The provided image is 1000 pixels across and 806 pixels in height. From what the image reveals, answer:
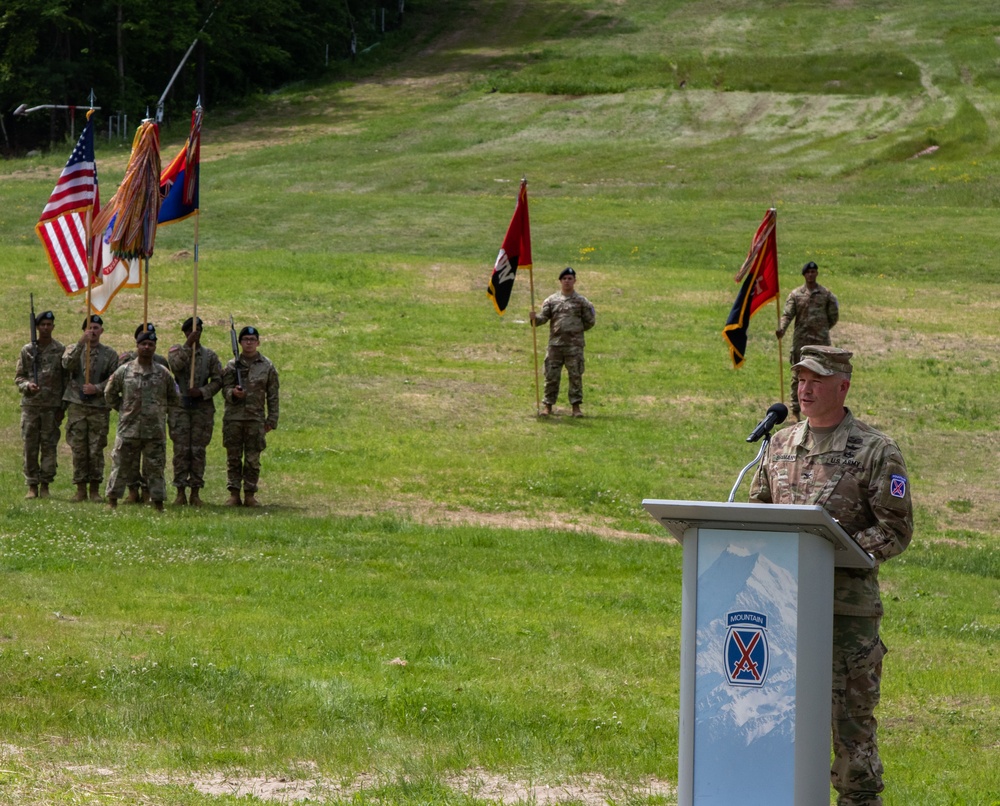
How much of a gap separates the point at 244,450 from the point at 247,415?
Result: 0.43 m

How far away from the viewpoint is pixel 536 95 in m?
63.8

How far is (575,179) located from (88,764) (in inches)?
1661

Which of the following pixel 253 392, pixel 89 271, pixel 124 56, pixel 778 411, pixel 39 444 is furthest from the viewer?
pixel 124 56

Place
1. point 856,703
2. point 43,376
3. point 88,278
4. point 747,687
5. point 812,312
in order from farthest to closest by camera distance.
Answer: point 812,312
point 43,376
point 88,278
point 856,703
point 747,687

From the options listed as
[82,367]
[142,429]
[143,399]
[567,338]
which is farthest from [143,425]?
[567,338]

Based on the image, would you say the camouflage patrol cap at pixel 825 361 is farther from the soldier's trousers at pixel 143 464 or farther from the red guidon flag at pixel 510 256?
the red guidon flag at pixel 510 256

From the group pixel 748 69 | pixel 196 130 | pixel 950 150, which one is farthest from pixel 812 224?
pixel 748 69

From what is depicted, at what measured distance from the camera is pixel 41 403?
18.1 metres

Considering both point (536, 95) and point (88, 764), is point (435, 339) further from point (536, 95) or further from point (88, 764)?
point (536, 95)

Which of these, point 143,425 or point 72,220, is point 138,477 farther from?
point 72,220

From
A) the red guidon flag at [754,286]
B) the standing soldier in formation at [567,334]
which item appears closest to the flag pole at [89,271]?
the standing soldier in formation at [567,334]

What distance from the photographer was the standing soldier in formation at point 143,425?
16.3 m

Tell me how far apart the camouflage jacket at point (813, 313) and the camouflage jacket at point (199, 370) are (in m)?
9.02

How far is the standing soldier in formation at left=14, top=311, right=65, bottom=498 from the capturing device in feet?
58.2
